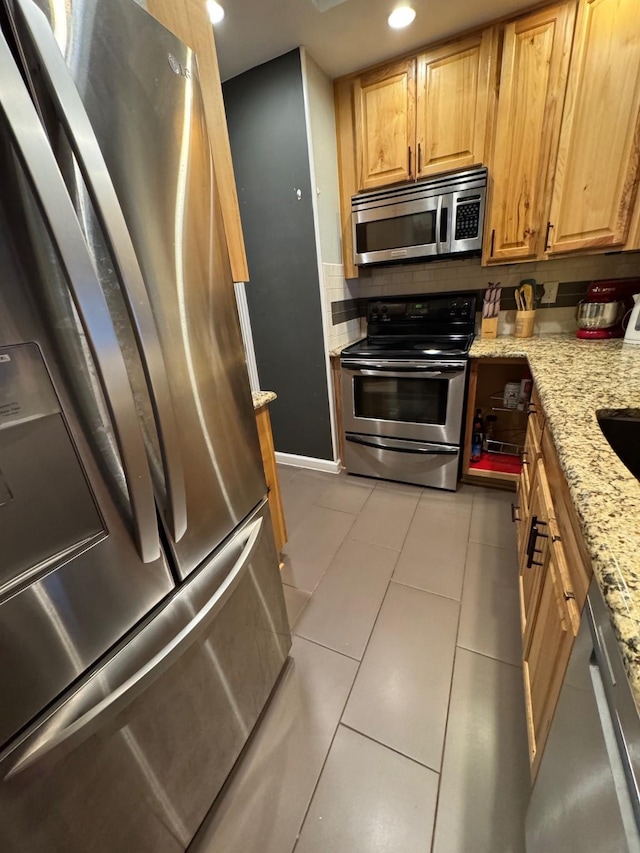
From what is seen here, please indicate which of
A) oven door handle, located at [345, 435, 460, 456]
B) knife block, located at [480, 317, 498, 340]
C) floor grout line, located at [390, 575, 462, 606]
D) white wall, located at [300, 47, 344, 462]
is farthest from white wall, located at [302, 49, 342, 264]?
floor grout line, located at [390, 575, 462, 606]

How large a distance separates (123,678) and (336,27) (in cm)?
265

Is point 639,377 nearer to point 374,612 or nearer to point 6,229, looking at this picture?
point 374,612

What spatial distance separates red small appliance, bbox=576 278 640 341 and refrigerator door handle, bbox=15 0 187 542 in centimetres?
230

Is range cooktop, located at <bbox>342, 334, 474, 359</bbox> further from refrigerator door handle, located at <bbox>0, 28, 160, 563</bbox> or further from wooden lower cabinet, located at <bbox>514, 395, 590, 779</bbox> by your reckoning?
refrigerator door handle, located at <bbox>0, 28, 160, 563</bbox>

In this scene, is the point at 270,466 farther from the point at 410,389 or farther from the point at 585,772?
the point at 585,772

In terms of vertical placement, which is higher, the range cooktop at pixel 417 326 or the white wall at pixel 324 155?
the white wall at pixel 324 155

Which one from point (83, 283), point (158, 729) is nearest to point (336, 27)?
point (83, 283)

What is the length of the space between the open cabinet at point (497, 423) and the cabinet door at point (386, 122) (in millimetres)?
1305

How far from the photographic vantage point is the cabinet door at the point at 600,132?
1532 mm

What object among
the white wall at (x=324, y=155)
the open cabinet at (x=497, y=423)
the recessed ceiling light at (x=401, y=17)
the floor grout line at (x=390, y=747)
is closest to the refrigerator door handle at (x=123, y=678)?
the floor grout line at (x=390, y=747)

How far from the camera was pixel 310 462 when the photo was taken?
2709 millimetres

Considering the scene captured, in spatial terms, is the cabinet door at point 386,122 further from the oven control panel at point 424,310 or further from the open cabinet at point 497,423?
the open cabinet at point 497,423

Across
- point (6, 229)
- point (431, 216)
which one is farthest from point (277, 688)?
point (431, 216)

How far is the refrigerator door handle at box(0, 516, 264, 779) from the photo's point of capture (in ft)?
1.77
